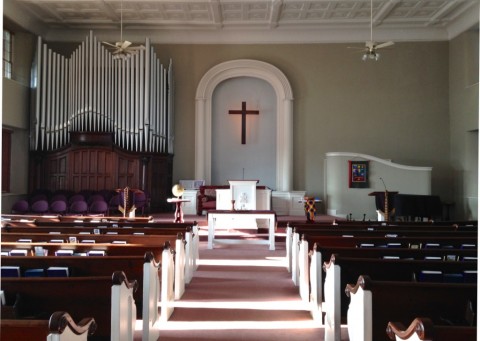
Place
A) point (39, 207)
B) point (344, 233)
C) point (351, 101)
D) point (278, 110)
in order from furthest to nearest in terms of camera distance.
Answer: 1. point (278, 110)
2. point (351, 101)
3. point (39, 207)
4. point (344, 233)

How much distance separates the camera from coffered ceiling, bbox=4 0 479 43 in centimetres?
1197

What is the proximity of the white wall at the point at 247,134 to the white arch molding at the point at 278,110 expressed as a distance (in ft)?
1.47

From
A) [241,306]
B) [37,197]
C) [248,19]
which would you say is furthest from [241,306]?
[248,19]

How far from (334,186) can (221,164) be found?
12.2ft

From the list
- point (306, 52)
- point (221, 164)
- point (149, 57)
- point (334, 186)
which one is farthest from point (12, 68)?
point (334, 186)

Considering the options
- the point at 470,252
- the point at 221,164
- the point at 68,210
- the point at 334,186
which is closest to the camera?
the point at 470,252

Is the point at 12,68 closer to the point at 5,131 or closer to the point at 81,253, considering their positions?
the point at 5,131

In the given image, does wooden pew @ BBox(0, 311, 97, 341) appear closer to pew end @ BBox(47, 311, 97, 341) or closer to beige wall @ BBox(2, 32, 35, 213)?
pew end @ BBox(47, 311, 97, 341)

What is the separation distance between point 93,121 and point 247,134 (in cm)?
455

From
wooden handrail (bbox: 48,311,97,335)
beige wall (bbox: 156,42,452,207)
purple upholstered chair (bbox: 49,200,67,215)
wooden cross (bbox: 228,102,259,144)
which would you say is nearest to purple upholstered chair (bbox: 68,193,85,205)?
purple upholstered chair (bbox: 49,200,67,215)

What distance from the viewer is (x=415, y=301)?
9.09ft

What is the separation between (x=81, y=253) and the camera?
431 cm

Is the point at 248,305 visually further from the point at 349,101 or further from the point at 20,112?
the point at 349,101

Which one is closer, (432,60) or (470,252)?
(470,252)
